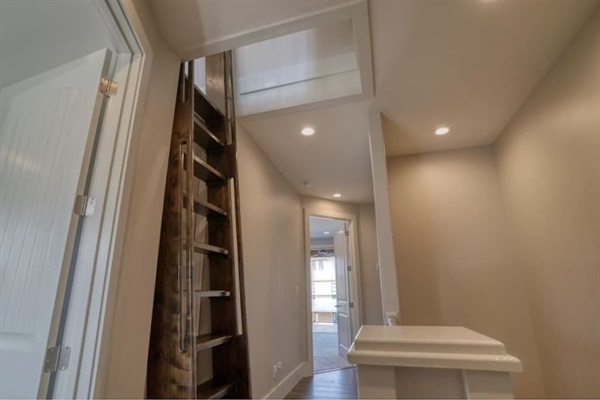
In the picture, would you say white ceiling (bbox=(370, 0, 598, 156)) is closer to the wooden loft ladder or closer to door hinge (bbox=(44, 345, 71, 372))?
the wooden loft ladder

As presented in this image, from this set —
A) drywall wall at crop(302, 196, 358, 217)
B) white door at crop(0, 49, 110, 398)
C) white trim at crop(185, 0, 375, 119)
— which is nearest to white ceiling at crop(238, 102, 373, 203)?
drywall wall at crop(302, 196, 358, 217)

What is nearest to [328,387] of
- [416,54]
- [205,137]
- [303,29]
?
[205,137]

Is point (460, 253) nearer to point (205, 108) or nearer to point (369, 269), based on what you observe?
point (369, 269)

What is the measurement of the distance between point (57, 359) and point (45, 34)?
1579 mm

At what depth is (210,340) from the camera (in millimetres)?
1698

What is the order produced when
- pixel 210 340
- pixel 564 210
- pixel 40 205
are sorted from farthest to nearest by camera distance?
pixel 564 210 → pixel 210 340 → pixel 40 205

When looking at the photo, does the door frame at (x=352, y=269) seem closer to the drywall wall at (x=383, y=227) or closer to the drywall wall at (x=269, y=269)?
the drywall wall at (x=269, y=269)

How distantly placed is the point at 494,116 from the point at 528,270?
1.41 meters

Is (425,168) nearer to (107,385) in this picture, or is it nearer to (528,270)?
(528,270)

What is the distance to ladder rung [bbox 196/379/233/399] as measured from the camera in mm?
1611

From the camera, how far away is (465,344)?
469 millimetres

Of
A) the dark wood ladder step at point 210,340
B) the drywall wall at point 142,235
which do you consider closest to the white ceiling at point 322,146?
the drywall wall at point 142,235

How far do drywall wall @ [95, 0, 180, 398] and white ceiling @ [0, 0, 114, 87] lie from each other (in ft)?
0.81

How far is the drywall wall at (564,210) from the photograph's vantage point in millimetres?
1874
